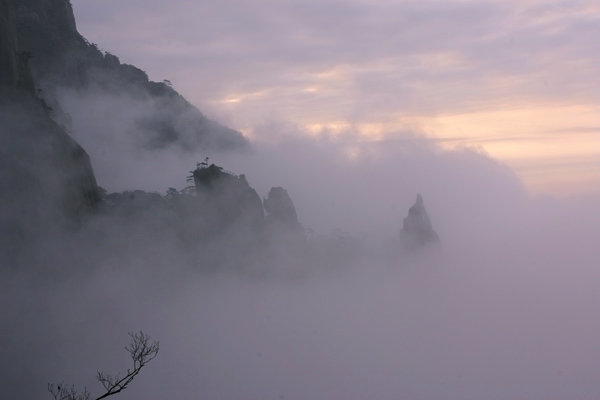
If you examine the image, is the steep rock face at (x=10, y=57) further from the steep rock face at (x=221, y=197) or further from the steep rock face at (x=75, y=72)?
the steep rock face at (x=221, y=197)

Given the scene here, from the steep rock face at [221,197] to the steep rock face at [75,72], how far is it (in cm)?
2876

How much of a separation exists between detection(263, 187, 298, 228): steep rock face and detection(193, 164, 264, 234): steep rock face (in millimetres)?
10350

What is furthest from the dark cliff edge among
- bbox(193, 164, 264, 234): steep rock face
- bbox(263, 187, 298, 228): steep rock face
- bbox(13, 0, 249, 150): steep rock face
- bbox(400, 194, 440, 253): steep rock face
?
bbox(400, 194, 440, 253): steep rock face

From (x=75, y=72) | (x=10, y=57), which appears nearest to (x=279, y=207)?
(x=75, y=72)

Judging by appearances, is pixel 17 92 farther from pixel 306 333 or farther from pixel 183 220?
pixel 306 333

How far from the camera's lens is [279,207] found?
475 ft

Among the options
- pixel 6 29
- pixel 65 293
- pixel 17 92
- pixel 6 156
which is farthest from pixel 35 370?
pixel 6 29

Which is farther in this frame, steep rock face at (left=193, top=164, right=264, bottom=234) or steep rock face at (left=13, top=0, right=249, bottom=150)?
steep rock face at (left=13, top=0, right=249, bottom=150)

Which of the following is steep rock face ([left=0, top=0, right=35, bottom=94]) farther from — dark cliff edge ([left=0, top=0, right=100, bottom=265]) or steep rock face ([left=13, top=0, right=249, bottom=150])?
steep rock face ([left=13, top=0, right=249, bottom=150])

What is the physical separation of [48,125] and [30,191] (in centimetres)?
895

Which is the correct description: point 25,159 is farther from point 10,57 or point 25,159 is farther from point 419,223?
point 419,223

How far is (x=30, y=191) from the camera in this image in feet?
259

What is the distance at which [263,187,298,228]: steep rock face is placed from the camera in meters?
145

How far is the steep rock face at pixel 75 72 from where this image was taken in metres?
128
